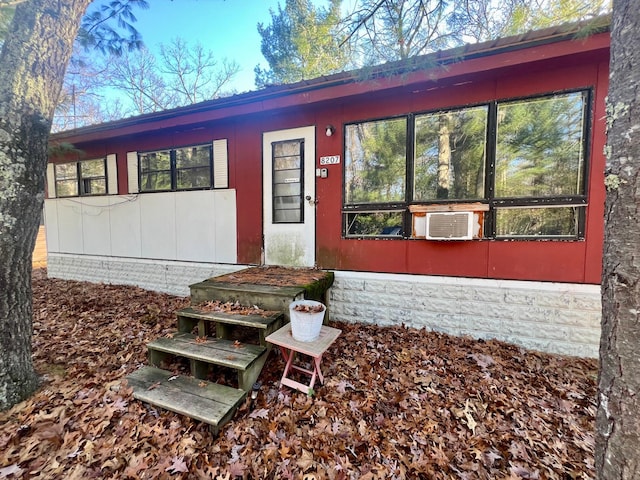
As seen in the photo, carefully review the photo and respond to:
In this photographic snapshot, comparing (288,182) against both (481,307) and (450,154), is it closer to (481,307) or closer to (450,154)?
(450,154)

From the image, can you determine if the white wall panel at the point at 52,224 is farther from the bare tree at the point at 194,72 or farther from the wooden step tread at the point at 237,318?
the bare tree at the point at 194,72

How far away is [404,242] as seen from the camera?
3.82 metres

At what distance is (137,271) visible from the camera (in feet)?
18.9

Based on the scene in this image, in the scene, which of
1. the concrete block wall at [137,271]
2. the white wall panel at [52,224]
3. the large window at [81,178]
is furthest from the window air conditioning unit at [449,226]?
the white wall panel at [52,224]

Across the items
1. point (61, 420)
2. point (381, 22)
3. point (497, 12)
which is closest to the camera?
point (61, 420)

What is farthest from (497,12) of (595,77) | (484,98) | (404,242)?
(404,242)

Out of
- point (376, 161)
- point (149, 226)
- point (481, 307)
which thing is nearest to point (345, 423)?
point (481, 307)

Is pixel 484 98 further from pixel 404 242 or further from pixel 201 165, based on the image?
pixel 201 165

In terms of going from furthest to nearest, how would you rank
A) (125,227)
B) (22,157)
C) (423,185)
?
1. (125,227)
2. (423,185)
3. (22,157)

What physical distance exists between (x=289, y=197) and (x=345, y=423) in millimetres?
3169

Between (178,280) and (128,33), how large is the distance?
3924 mm

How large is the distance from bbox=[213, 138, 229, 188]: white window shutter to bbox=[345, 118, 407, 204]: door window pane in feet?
7.00

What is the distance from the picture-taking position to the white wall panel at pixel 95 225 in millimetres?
6016

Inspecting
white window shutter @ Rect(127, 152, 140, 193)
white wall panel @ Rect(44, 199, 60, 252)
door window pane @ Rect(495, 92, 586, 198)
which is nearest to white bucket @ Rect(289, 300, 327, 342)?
door window pane @ Rect(495, 92, 586, 198)
